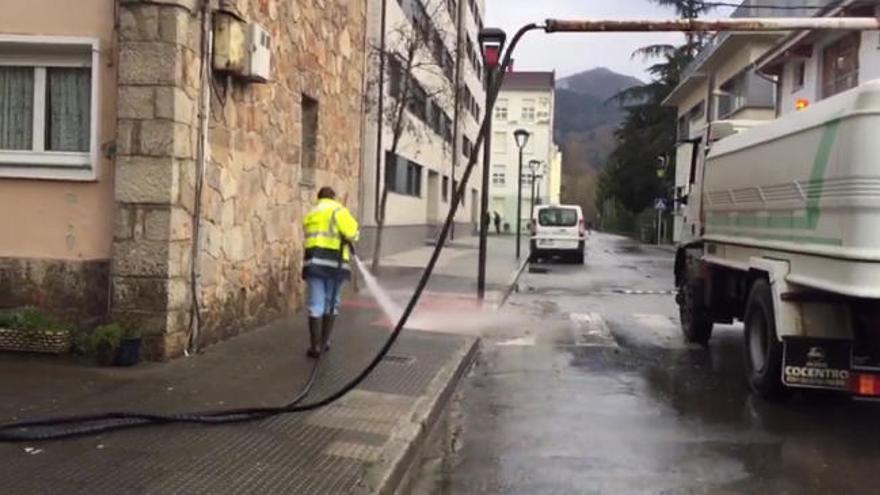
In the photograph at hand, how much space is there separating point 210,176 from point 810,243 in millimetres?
5386

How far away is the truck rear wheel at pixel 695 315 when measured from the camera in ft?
37.9

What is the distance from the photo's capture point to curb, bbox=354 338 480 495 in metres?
5.29

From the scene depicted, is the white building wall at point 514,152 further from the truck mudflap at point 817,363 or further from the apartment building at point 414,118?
the truck mudflap at point 817,363

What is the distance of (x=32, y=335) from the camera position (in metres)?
7.96


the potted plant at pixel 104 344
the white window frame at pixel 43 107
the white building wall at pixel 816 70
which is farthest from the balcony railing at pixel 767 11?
the potted plant at pixel 104 344

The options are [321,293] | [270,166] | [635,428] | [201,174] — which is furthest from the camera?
[270,166]

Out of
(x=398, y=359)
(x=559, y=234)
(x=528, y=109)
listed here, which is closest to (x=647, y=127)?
(x=528, y=109)

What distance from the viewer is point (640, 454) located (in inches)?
256

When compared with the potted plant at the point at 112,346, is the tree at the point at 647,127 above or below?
above

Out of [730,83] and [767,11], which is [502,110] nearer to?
[730,83]

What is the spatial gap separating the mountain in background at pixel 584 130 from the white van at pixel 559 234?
79588 mm

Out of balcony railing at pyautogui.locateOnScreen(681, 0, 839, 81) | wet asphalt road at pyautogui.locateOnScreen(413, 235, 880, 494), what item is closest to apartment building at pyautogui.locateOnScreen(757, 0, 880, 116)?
balcony railing at pyautogui.locateOnScreen(681, 0, 839, 81)

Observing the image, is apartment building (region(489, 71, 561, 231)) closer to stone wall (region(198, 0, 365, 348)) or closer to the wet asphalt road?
stone wall (region(198, 0, 365, 348))

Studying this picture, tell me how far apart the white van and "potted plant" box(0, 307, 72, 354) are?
24.6 m
